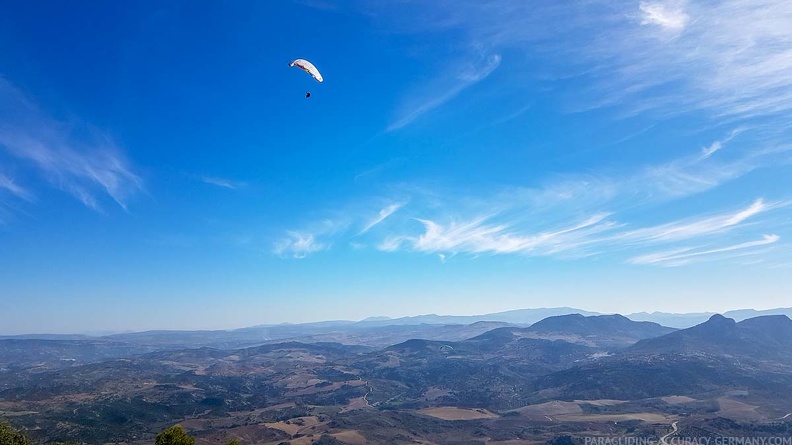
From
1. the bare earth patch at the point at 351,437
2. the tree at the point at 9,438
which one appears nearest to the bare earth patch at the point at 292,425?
the bare earth patch at the point at 351,437

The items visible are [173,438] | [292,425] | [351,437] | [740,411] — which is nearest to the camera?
[173,438]

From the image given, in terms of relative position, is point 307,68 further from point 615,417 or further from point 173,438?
point 615,417

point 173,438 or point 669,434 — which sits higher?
point 173,438

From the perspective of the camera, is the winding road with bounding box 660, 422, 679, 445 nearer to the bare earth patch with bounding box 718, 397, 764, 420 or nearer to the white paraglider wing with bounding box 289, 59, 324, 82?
the bare earth patch with bounding box 718, 397, 764, 420

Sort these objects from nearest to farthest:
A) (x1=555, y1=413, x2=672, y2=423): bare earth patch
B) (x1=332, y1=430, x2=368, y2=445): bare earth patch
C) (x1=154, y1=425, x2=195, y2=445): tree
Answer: (x1=154, y1=425, x2=195, y2=445): tree
(x1=332, y1=430, x2=368, y2=445): bare earth patch
(x1=555, y1=413, x2=672, y2=423): bare earth patch

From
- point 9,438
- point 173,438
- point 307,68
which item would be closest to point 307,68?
point 307,68

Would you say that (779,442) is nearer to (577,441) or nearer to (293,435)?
(577,441)

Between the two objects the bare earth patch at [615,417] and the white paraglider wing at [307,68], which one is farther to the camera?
the bare earth patch at [615,417]

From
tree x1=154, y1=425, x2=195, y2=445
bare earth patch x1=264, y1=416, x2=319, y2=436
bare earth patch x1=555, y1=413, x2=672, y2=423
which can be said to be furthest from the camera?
bare earth patch x1=264, y1=416, x2=319, y2=436

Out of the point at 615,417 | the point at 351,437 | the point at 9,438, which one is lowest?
the point at 351,437

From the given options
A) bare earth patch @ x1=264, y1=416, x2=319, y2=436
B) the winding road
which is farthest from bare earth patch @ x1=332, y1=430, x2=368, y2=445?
the winding road

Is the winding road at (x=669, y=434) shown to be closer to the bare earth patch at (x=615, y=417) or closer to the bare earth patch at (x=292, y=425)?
the bare earth patch at (x=615, y=417)

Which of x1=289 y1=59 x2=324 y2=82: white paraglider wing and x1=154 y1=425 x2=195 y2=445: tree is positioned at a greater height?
x1=289 y1=59 x2=324 y2=82: white paraglider wing
